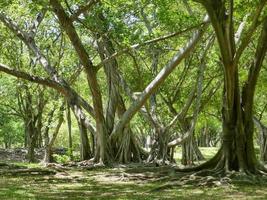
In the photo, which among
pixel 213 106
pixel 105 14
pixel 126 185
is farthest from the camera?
pixel 213 106

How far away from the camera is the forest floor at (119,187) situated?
8.49m

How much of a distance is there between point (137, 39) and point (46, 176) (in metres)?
4.52

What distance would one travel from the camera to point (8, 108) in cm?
3397

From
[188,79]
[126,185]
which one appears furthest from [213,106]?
[126,185]

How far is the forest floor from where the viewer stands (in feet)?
→ 27.9

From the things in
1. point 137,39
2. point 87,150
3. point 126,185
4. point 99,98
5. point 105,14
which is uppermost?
point 105,14

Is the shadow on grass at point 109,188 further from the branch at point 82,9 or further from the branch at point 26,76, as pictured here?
the branch at point 82,9

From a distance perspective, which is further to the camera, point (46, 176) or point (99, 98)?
point (99, 98)

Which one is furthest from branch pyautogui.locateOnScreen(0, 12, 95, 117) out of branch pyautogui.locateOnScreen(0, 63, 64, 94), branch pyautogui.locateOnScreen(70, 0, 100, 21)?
branch pyautogui.locateOnScreen(70, 0, 100, 21)

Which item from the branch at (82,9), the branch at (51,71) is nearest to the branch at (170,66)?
the branch at (51,71)

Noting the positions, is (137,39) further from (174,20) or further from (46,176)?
(46,176)

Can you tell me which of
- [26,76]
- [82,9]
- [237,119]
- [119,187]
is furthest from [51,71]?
[237,119]

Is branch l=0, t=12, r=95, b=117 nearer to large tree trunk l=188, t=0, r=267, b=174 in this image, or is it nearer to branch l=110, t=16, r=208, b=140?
branch l=110, t=16, r=208, b=140

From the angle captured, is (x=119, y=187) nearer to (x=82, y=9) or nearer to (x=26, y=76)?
(x=26, y=76)
